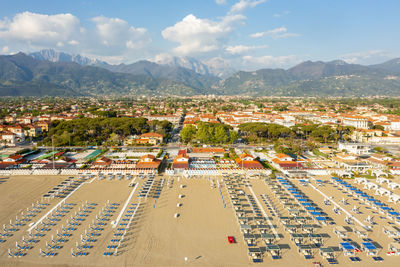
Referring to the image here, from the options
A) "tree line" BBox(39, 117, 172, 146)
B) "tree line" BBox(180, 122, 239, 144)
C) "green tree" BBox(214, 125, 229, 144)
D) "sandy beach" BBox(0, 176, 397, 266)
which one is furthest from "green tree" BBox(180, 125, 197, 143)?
"sandy beach" BBox(0, 176, 397, 266)

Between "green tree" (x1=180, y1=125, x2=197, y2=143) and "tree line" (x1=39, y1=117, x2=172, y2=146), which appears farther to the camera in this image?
"green tree" (x1=180, y1=125, x2=197, y2=143)

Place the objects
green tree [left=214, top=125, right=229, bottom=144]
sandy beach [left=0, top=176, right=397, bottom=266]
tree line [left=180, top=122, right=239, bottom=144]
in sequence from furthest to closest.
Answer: green tree [left=214, top=125, right=229, bottom=144] → tree line [left=180, top=122, right=239, bottom=144] → sandy beach [left=0, top=176, right=397, bottom=266]

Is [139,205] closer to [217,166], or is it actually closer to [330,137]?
[217,166]

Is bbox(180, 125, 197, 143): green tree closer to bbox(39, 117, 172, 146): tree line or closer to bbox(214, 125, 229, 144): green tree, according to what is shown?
bbox(214, 125, 229, 144): green tree

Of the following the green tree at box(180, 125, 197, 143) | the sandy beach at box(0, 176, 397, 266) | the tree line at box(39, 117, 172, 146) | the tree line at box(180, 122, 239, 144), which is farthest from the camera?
the green tree at box(180, 125, 197, 143)

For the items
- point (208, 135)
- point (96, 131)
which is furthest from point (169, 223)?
point (96, 131)

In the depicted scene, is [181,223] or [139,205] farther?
[139,205]

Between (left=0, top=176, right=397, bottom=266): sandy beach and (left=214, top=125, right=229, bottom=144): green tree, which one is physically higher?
(left=214, top=125, right=229, bottom=144): green tree

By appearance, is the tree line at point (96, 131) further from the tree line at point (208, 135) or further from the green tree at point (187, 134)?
the tree line at point (208, 135)

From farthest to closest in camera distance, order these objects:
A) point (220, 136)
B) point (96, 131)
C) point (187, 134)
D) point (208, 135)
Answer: point (96, 131), point (187, 134), point (220, 136), point (208, 135)

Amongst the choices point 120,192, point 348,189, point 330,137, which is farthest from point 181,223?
point 330,137

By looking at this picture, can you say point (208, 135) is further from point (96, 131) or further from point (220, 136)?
point (96, 131)
